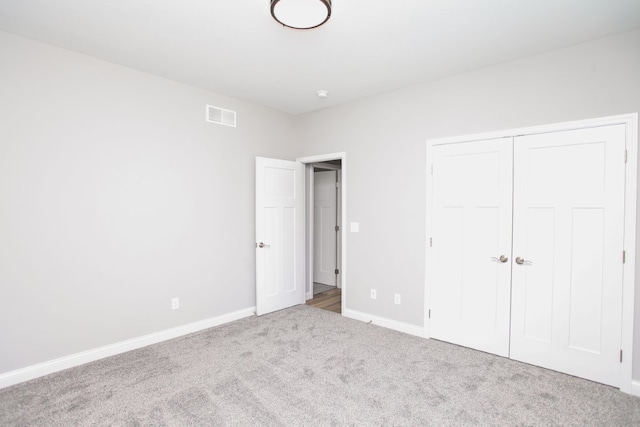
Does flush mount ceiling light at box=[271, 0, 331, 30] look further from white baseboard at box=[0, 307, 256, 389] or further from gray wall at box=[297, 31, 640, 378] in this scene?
white baseboard at box=[0, 307, 256, 389]

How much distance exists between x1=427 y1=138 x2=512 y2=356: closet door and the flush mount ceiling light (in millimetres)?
1862

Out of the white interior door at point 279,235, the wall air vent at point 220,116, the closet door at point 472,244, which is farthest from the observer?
the white interior door at point 279,235

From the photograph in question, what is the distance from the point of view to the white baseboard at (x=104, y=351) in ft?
7.99

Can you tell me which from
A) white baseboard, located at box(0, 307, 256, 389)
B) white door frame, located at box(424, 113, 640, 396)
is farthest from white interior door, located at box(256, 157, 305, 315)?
white door frame, located at box(424, 113, 640, 396)

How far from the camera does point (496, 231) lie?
2.92 m

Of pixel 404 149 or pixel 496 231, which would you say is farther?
pixel 404 149

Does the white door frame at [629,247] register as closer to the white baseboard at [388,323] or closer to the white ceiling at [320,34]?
the white ceiling at [320,34]

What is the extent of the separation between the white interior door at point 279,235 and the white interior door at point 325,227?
→ 43.5 inches

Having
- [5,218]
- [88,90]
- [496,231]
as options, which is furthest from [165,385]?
[496,231]

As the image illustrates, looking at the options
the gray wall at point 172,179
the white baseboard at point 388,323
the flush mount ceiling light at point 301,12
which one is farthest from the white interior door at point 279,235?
the flush mount ceiling light at point 301,12

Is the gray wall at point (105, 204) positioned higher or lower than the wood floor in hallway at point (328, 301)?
higher

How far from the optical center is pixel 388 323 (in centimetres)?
365

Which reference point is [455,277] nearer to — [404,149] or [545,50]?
[404,149]

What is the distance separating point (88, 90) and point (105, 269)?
161 centimetres
